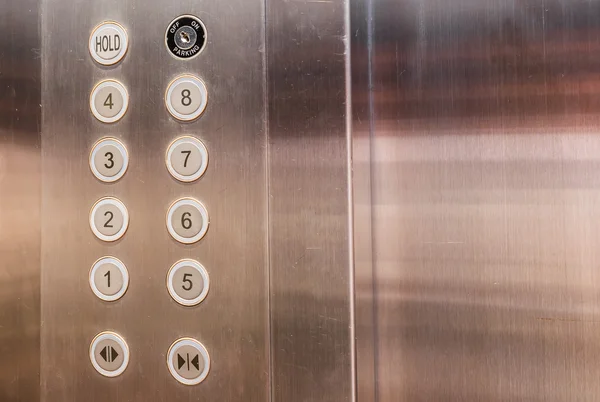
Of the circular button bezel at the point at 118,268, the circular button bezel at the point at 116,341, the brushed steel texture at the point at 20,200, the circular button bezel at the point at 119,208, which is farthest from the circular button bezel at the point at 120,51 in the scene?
the circular button bezel at the point at 116,341

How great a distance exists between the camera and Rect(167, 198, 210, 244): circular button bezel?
738 millimetres

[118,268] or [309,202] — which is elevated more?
[309,202]

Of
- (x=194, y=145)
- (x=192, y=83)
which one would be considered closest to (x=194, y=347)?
(x=194, y=145)

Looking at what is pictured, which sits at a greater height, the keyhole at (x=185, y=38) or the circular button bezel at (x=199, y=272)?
the keyhole at (x=185, y=38)

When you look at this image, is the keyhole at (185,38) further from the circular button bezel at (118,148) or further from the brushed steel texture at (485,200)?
the brushed steel texture at (485,200)

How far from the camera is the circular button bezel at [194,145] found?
0.74 m

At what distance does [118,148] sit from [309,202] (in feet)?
1.12

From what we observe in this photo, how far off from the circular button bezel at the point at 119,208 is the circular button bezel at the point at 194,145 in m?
0.11

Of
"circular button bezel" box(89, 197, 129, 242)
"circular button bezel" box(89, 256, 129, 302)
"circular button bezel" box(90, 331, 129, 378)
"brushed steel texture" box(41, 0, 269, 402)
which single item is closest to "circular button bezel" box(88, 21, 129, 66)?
"brushed steel texture" box(41, 0, 269, 402)

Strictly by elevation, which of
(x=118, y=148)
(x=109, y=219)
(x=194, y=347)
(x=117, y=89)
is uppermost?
(x=117, y=89)

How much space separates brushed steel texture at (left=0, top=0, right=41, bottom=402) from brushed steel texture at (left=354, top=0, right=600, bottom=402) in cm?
Answer: 59

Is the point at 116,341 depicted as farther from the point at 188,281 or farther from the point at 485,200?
the point at 485,200

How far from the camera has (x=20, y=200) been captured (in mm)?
824

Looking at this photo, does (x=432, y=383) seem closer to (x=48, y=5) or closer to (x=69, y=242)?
(x=69, y=242)
